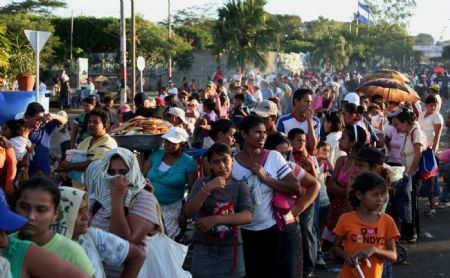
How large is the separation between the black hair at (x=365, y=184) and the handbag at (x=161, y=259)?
4.71 ft

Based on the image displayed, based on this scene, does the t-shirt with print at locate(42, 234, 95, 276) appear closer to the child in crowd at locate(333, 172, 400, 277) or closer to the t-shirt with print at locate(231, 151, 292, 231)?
the child in crowd at locate(333, 172, 400, 277)

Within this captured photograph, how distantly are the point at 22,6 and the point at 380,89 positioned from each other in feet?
170

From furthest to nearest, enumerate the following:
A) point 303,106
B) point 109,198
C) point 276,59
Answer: point 276,59
point 303,106
point 109,198

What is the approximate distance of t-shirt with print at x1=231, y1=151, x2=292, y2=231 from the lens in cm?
633

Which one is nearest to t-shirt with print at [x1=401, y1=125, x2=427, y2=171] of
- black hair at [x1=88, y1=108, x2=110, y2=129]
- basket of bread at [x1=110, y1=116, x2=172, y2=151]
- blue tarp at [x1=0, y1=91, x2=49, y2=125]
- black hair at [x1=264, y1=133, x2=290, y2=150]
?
basket of bread at [x1=110, y1=116, x2=172, y2=151]

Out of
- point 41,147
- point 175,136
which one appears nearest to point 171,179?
point 175,136

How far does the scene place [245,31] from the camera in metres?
36.0

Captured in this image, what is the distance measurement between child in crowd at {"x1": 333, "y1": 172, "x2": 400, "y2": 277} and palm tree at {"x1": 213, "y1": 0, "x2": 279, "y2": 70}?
99.3 feet

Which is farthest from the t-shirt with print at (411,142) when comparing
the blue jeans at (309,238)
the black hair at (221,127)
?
the black hair at (221,127)

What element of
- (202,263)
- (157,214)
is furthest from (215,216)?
(157,214)

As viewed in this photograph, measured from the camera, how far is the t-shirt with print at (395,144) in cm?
1079

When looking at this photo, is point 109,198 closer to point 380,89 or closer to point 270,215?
point 270,215

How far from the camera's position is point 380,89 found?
17.3 metres

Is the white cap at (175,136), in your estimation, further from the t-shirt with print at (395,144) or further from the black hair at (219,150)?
the t-shirt with print at (395,144)
